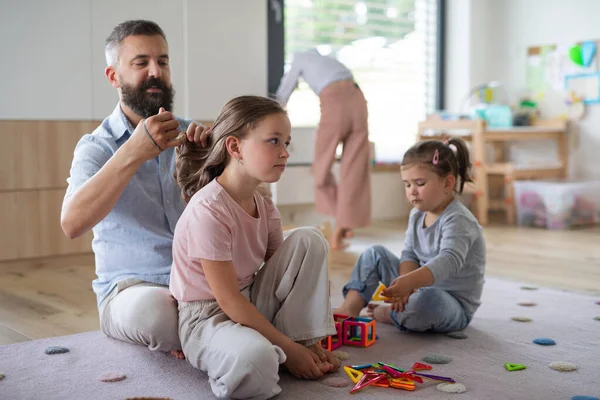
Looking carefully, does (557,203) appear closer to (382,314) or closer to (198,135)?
(382,314)

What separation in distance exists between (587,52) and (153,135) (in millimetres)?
3645

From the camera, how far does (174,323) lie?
5.13ft

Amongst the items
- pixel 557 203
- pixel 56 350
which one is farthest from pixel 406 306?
pixel 557 203

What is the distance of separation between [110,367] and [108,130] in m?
0.60

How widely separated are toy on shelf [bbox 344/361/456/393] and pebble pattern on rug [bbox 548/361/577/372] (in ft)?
0.86

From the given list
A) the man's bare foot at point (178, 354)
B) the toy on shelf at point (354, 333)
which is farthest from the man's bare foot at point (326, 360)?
the man's bare foot at point (178, 354)

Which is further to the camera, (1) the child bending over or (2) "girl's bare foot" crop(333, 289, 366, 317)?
(2) "girl's bare foot" crop(333, 289, 366, 317)

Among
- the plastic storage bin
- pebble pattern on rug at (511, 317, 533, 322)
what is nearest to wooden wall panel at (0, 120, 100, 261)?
pebble pattern on rug at (511, 317, 533, 322)

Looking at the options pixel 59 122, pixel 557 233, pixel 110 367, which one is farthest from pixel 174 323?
pixel 557 233

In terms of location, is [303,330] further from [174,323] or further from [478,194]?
[478,194]

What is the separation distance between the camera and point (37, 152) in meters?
2.92

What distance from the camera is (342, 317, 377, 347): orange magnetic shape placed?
1728 mm

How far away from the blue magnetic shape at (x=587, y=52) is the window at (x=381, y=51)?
1.00 m

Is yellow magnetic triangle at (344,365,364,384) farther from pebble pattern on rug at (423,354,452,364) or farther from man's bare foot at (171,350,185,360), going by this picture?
man's bare foot at (171,350,185,360)
